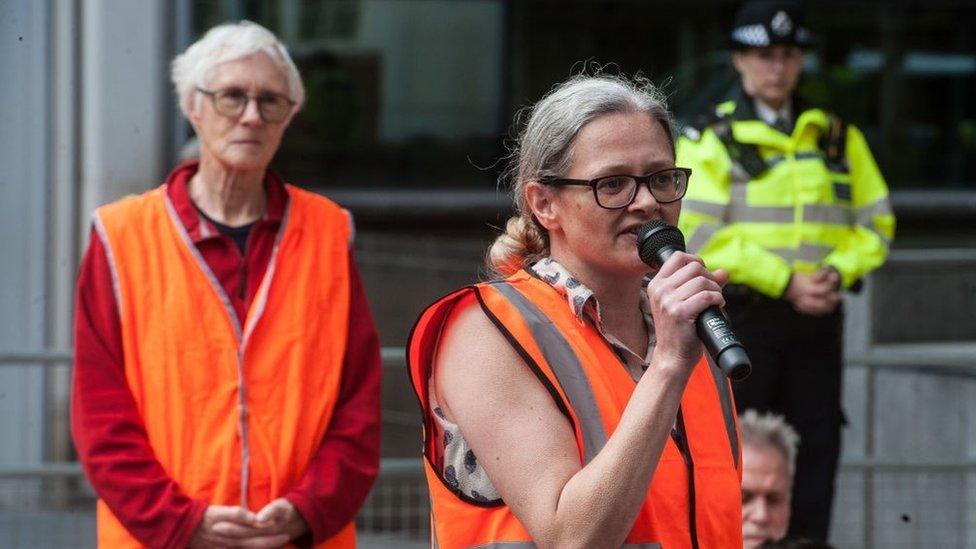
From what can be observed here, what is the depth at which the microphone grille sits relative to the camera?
98.9 inches

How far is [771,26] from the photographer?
523 cm

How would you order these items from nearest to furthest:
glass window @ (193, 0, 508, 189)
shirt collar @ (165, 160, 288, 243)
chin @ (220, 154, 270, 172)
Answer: shirt collar @ (165, 160, 288, 243), chin @ (220, 154, 270, 172), glass window @ (193, 0, 508, 189)

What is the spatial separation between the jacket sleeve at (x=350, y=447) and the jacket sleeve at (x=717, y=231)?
134cm

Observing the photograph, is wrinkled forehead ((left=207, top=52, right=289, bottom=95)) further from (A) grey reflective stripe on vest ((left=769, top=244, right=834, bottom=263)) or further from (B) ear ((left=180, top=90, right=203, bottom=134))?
(A) grey reflective stripe on vest ((left=769, top=244, right=834, bottom=263))

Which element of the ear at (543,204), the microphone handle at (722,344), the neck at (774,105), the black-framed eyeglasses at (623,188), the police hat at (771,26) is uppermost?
the police hat at (771,26)

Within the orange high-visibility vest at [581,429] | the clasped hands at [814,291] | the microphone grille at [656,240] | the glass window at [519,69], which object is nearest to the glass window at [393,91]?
the glass window at [519,69]

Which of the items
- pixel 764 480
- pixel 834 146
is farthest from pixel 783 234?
pixel 764 480

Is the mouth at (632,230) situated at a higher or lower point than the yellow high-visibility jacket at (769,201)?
higher

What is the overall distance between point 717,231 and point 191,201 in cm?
180

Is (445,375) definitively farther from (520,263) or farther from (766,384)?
(766,384)

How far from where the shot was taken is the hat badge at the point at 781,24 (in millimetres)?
5219

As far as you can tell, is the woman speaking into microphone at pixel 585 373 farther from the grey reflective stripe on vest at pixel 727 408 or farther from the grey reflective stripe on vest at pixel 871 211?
the grey reflective stripe on vest at pixel 871 211

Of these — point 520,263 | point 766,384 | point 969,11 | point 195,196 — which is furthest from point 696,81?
point 520,263

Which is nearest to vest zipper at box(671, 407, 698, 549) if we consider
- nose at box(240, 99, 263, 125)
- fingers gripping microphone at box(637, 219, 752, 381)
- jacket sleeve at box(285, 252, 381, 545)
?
fingers gripping microphone at box(637, 219, 752, 381)
